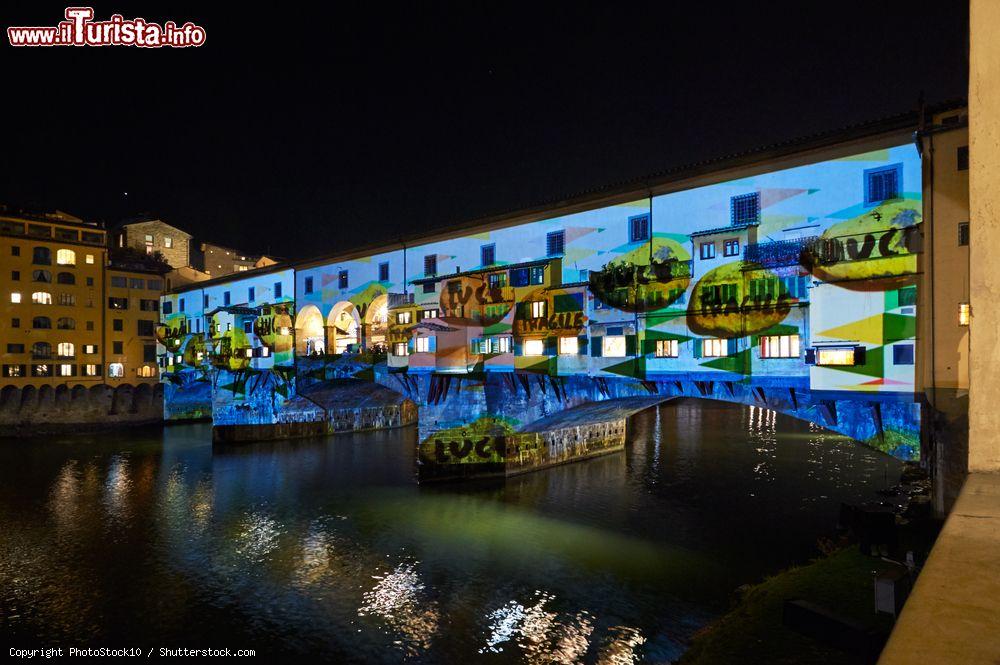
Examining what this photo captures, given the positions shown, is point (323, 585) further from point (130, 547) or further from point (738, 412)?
point (738, 412)

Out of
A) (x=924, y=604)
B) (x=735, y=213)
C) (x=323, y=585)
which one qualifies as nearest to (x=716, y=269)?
(x=735, y=213)

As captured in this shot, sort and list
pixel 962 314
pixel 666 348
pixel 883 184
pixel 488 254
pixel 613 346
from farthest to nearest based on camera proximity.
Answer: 1. pixel 488 254
2. pixel 613 346
3. pixel 666 348
4. pixel 883 184
5. pixel 962 314

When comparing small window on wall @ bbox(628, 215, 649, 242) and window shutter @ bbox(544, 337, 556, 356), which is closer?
small window on wall @ bbox(628, 215, 649, 242)

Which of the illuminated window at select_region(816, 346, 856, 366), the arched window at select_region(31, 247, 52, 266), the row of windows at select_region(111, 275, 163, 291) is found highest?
the arched window at select_region(31, 247, 52, 266)

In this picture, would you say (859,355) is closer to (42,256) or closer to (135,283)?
(42,256)

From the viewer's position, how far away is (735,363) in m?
21.8

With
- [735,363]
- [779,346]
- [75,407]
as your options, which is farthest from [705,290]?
[75,407]

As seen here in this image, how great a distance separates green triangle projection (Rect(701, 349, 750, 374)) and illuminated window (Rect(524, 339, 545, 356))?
336 inches

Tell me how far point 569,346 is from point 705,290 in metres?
7.09

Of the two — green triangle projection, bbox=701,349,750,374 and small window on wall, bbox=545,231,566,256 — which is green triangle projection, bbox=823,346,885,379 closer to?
green triangle projection, bbox=701,349,750,374

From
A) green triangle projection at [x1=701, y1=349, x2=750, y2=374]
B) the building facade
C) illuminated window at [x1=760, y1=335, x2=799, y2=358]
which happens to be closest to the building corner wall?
the building facade

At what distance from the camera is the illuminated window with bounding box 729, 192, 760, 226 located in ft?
69.9

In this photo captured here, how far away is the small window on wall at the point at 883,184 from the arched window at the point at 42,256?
215 feet

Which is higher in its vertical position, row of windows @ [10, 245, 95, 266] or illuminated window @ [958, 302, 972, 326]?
row of windows @ [10, 245, 95, 266]
